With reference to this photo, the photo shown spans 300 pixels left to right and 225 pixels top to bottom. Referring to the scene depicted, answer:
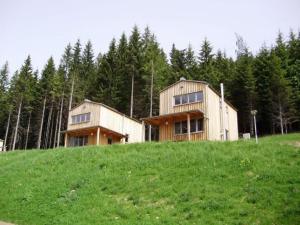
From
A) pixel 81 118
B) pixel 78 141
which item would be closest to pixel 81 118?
pixel 81 118

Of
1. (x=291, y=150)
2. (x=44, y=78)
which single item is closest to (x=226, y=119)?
(x=291, y=150)

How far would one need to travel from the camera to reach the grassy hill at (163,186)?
14820 mm

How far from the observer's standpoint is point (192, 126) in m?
33.3

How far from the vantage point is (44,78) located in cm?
6284

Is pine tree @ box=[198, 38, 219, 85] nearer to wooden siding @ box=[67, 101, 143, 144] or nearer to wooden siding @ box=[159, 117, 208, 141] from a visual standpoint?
wooden siding @ box=[67, 101, 143, 144]

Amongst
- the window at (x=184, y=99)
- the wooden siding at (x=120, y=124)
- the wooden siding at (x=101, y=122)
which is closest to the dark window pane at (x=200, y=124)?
the window at (x=184, y=99)

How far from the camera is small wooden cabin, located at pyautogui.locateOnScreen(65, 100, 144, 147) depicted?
1599 inches

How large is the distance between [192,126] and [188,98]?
9.74 ft

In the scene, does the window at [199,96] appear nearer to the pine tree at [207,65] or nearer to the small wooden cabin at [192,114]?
the small wooden cabin at [192,114]

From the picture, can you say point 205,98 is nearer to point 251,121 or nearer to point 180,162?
point 180,162

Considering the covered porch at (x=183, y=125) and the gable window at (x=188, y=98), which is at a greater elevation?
A: the gable window at (x=188, y=98)

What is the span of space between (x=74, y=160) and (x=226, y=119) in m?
17.3

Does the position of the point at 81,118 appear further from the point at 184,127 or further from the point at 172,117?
the point at 184,127

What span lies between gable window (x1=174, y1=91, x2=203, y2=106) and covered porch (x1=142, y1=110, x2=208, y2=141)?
5.96 feet
